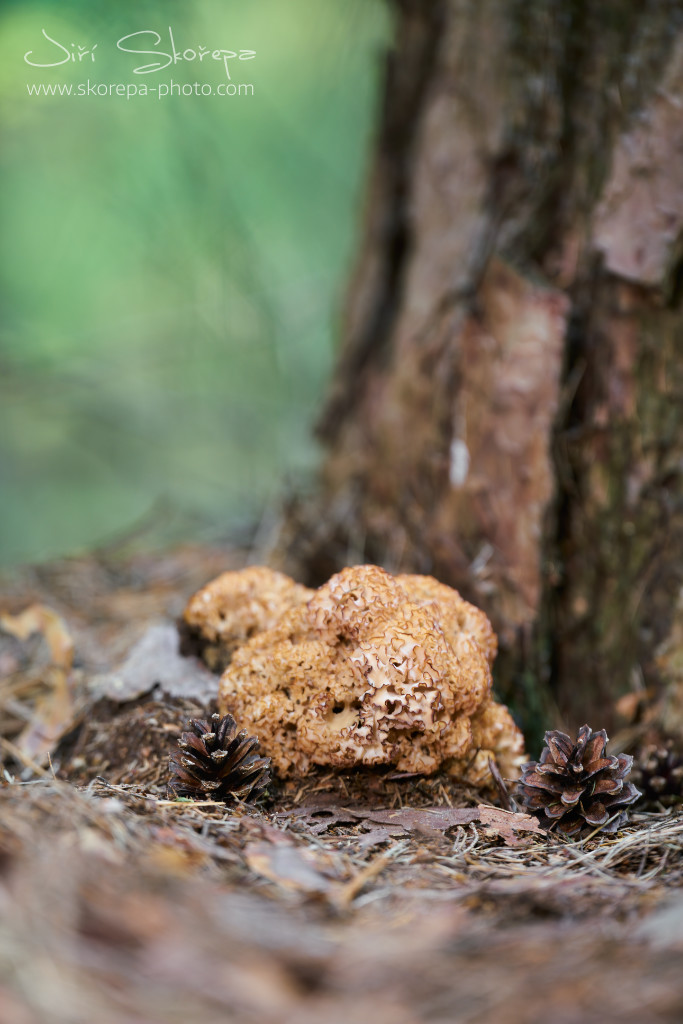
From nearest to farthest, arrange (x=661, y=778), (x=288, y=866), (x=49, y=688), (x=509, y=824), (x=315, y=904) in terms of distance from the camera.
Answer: (x=315, y=904) < (x=288, y=866) < (x=509, y=824) < (x=661, y=778) < (x=49, y=688)

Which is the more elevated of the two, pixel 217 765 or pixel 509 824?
pixel 217 765

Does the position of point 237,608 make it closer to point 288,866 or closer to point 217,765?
point 217,765

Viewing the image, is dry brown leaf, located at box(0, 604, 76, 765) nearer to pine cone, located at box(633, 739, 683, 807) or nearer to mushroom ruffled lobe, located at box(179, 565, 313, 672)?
mushroom ruffled lobe, located at box(179, 565, 313, 672)

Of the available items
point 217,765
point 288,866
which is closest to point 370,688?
point 217,765

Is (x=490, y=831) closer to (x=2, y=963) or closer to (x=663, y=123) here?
(x=2, y=963)

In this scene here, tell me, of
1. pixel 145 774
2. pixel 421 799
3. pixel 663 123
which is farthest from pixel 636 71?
pixel 145 774

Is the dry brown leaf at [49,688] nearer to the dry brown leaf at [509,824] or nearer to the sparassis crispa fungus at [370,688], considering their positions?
the sparassis crispa fungus at [370,688]

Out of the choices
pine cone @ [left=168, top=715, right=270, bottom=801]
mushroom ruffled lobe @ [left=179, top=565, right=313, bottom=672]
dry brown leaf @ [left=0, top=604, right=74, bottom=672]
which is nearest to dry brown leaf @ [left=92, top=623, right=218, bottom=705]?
mushroom ruffled lobe @ [left=179, top=565, right=313, bottom=672]

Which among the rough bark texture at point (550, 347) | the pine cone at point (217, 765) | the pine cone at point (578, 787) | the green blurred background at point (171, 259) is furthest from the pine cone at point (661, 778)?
the green blurred background at point (171, 259)
